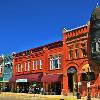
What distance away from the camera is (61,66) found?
59.0 m

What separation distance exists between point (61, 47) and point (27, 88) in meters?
16.9

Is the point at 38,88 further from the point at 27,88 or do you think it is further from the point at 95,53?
the point at 95,53

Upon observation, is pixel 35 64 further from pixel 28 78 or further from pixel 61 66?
pixel 61 66

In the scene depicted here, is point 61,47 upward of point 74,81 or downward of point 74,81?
upward

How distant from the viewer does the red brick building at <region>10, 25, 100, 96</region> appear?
52594 mm

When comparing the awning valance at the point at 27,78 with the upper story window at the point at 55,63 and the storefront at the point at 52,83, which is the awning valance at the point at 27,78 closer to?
the storefront at the point at 52,83

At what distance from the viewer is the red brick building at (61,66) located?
173 feet

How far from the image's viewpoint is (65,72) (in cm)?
5700

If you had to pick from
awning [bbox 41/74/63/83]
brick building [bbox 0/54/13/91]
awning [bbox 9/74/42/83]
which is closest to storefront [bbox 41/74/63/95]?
awning [bbox 41/74/63/83]

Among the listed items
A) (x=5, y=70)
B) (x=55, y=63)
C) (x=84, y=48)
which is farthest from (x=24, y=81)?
(x=84, y=48)

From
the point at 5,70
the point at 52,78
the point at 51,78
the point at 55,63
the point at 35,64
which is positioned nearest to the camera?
the point at 52,78

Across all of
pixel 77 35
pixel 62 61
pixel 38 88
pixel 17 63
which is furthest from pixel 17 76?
pixel 77 35

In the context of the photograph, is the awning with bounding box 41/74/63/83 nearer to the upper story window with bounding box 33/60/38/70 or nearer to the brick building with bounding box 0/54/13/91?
the upper story window with bounding box 33/60/38/70

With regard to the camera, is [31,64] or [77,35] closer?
[77,35]
